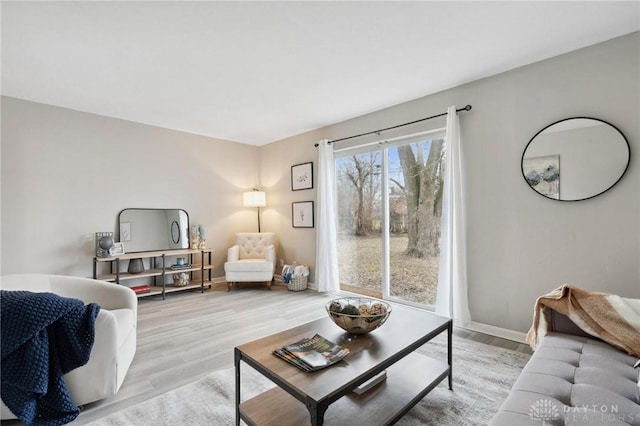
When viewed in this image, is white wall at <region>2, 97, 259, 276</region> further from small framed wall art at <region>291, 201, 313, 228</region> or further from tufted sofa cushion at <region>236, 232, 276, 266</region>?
small framed wall art at <region>291, 201, 313, 228</region>

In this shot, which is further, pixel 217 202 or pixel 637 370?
pixel 217 202

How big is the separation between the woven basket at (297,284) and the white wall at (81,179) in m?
1.43

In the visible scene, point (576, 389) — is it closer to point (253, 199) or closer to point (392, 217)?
point (392, 217)

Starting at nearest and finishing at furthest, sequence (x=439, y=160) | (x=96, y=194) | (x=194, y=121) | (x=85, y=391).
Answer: (x=85, y=391) → (x=439, y=160) → (x=96, y=194) → (x=194, y=121)

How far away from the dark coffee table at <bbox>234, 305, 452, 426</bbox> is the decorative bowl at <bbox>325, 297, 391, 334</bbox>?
2.6 inches

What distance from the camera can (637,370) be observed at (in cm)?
136

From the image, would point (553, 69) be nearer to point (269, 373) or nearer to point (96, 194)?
point (269, 373)

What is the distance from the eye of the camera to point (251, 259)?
16.0ft

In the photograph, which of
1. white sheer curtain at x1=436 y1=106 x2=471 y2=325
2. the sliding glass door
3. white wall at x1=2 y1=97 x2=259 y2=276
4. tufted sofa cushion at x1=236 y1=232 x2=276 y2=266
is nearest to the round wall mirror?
white sheer curtain at x1=436 y1=106 x2=471 y2=325

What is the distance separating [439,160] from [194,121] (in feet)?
11.0

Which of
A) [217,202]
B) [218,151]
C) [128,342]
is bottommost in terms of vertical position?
[128,342]

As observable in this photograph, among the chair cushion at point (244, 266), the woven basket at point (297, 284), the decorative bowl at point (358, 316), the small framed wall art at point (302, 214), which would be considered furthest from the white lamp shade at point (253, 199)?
the decorative bowl at point (358, 316)

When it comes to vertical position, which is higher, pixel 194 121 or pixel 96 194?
pixel 194 121

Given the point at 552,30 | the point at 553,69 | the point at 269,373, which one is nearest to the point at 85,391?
the point at 269,373
